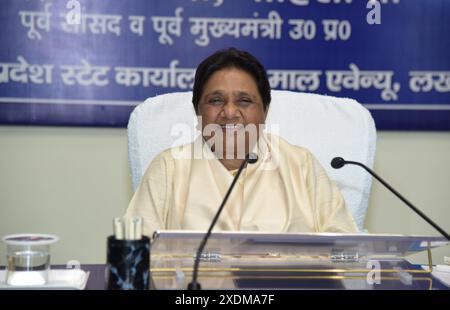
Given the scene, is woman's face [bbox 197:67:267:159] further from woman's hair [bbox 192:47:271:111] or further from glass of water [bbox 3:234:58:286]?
glass of water [bbox 3:234:58:286]

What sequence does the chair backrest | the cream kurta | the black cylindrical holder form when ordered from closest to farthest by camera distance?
the black cylindrical holder
the cream kurta
the chair backrest

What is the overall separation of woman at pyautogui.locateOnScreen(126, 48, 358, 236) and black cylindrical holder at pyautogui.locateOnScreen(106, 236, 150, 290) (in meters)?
0.82

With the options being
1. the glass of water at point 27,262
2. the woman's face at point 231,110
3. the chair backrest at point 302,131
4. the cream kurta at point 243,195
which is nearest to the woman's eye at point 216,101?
the woman's face at point 231,110

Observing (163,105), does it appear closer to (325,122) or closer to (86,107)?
(325,122)

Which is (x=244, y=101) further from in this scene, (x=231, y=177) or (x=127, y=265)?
(x=127, y=265)

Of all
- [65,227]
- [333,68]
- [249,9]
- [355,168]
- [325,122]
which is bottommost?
[65,227]

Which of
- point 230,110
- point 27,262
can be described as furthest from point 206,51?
point 27,262

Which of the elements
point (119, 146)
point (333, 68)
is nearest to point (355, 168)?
point (333, 68)

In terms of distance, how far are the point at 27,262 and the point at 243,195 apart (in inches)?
39.4

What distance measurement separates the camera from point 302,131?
2658 millimetres

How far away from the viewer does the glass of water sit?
4.76ft

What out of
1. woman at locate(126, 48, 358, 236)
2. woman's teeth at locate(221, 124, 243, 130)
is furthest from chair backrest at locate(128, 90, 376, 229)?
woman's teeth at locate(221, 124, 243, 130)
